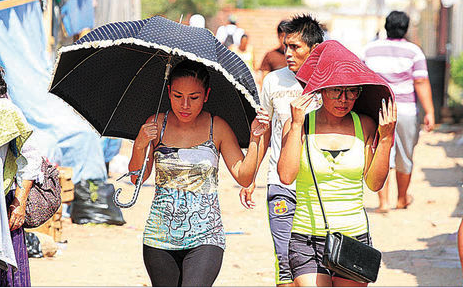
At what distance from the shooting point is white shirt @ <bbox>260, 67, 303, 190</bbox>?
214 inches

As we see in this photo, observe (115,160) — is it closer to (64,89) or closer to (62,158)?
(62,158)

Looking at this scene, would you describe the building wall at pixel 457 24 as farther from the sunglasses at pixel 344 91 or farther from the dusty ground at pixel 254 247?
the sunglasses at pixel 344 91

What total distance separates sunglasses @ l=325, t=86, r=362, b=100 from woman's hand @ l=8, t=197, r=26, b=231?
1794mm

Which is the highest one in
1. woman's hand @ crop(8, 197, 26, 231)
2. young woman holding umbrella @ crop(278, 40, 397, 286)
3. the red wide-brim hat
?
the red wide-brim hat

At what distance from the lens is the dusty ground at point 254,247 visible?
23.4ft

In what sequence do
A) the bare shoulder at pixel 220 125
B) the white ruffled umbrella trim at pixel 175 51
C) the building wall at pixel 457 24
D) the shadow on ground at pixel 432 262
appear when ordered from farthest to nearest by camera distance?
the building wall at pixel 457 24, the shadow on ground at pixel 432 262, the bare shoulder at pixel 220 125, the white ruffled umbrella trim at pixel 175 51

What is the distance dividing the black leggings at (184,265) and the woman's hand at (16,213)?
2.60 ft

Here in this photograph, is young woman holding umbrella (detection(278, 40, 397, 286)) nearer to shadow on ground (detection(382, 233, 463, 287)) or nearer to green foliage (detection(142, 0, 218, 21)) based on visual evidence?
shadow on ground (detection(382, 233, 463, 287))

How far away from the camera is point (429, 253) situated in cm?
808

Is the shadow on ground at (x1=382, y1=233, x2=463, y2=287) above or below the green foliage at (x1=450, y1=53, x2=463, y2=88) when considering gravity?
below

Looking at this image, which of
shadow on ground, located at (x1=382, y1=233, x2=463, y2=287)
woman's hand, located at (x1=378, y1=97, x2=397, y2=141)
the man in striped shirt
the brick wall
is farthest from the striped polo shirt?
the brick wall

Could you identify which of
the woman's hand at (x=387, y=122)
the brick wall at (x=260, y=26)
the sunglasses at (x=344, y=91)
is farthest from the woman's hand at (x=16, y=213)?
the brick wall at (x=260, y=26)

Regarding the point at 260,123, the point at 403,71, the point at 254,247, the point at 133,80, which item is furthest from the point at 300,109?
the point at 403,71

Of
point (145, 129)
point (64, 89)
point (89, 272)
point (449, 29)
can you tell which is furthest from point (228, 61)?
point (449, 29)
